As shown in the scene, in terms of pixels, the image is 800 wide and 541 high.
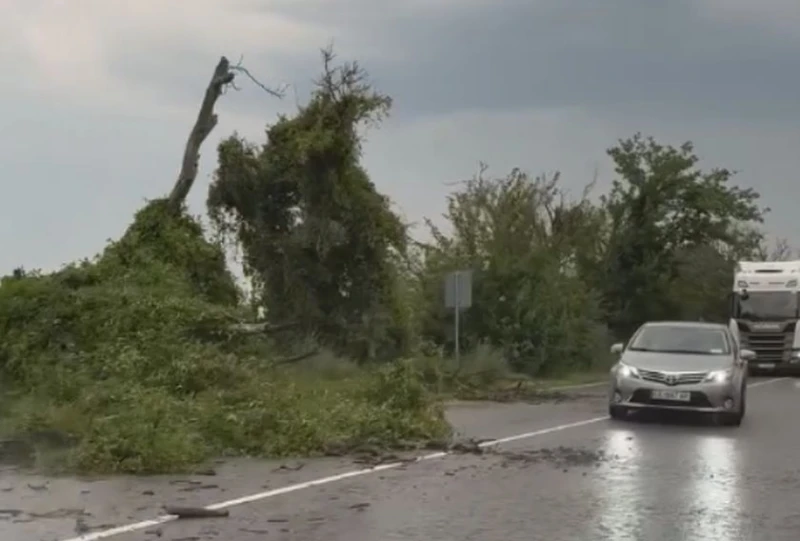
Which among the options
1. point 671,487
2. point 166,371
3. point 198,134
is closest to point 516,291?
point 198,134

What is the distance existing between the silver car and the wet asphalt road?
1932 mm

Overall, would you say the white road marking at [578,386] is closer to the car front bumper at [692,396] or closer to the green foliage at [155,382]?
the green foliage at [155,382]

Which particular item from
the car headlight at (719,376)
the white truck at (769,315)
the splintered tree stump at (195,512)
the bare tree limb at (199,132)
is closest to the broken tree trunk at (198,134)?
the bare tree limb at (199,132)

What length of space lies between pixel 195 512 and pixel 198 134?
15913mm

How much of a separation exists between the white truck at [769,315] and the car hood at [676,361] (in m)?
21.0

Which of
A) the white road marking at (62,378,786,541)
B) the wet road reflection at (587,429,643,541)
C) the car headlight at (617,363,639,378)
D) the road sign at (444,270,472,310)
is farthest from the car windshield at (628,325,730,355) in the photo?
the road sign at (444,270,472,310)

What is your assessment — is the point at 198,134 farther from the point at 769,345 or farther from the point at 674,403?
the point at 769,345

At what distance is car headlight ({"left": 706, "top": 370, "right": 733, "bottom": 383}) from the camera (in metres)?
19.2

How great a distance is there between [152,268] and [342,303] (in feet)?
23.6

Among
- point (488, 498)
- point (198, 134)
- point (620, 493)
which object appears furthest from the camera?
point (198, 134)

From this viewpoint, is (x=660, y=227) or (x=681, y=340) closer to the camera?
(x=681, y=340)

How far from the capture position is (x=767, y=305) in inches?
1615

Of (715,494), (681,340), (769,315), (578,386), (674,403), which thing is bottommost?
(578,386)

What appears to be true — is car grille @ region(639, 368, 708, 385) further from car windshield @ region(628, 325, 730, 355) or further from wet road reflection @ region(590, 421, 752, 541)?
car windshield @ region(628, 325, 730, 355)
